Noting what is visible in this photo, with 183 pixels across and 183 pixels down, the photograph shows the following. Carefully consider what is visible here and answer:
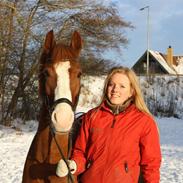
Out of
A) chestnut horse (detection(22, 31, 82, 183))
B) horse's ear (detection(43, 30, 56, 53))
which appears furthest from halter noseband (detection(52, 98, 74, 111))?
horse's ear (detection(43, 30, 56, 53))

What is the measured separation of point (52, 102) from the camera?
312 centimetres

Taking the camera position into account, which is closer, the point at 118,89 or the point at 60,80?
the point at 60,80

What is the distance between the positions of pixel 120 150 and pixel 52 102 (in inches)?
22.8

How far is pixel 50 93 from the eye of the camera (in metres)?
3.15

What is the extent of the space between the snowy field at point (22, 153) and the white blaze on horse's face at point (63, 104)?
561 centimetres

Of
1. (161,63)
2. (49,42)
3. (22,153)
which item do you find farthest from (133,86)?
(161,63)

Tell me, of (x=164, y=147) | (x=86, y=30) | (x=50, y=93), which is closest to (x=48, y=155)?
(x=50, y=93)

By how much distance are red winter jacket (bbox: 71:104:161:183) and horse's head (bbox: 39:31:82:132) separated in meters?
0.28

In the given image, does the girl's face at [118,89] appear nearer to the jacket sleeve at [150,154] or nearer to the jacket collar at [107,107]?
the jacket collar at [107,107]

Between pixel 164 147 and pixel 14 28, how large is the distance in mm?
8352

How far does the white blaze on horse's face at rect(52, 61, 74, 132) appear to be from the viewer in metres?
2.88

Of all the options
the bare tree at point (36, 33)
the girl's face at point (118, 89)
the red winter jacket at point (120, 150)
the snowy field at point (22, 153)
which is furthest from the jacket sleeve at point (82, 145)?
the bare tree at point (36, 33)

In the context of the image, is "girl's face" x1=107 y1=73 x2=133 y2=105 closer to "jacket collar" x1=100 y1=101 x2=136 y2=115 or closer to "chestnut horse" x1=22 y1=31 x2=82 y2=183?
"jacket collar" x1=100 y1=101 x2=136 y2=115

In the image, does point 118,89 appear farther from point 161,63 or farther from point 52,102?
point 161,63
